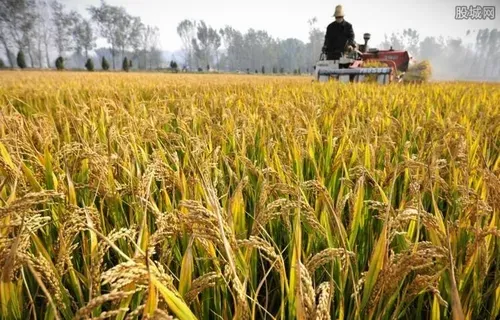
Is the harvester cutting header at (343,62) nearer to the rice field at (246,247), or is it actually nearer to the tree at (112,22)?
the rice field at (246,247)

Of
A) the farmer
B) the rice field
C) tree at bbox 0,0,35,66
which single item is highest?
tree at bbox 0,0,35,66

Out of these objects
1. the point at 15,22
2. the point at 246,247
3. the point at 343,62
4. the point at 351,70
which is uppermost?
the point at 15,22

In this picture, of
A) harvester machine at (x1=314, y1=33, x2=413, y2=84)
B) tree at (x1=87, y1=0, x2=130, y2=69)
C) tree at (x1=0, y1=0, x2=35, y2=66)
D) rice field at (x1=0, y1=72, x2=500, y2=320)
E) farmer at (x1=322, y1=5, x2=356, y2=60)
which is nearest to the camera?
rice field at (x1=0, y1=72, x2=500, y2=320)

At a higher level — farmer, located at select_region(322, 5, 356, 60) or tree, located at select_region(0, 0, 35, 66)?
tree, located at select_region(0, 0, 35, 66)

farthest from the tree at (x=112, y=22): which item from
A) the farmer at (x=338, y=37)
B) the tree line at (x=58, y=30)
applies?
the farmer at (x=338, y=37)

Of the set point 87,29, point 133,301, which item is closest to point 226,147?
point 133,301

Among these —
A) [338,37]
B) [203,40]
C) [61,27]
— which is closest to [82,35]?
[61,27]

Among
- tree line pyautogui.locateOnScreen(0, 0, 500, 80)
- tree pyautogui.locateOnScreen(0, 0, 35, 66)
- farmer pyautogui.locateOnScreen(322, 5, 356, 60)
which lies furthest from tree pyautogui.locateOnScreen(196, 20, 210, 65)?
farmer pyautogui.locateOnScreen(322, 5, 356, 60)

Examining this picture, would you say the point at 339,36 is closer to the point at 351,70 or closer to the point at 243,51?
the point at 351,70

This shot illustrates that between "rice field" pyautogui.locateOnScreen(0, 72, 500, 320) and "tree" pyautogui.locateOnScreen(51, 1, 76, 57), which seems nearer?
"rice field" pyautogui.locateOnScreen(0, 72, 500, 320)

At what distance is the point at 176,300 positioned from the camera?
537mm

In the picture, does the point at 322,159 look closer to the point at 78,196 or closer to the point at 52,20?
the point at 78,196

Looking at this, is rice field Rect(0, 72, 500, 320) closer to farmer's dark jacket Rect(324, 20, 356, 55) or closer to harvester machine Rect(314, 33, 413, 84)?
harvester machine Rect(314, 33, 413, 84)

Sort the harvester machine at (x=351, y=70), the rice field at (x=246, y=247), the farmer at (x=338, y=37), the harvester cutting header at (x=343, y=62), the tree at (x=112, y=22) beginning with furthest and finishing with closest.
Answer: the tree at (x=112, y=22), the farmer at (x=338, y=37), the harvester cutting header at (x=343, y=62), the harvester machine at (x=351, y=70), the rice field at (x=246, y=247)
